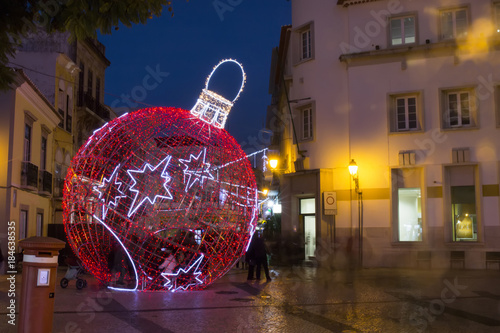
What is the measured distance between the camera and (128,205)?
1224 cm

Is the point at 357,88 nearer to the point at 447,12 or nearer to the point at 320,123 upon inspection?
the point at 320,123

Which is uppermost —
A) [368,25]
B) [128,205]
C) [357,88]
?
[368,25]

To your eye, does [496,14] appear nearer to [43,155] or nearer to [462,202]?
[462,202]

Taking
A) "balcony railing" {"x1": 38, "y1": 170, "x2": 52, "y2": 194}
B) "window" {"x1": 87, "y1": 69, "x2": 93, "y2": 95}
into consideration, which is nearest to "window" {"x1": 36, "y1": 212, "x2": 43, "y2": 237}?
"balcony railing" {"x1": 38, "y1": 170, "x2": 52, "y2": 194}

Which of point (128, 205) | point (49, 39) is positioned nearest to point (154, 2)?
point (128, 205)

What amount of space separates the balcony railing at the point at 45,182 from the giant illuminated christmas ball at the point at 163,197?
414 inches

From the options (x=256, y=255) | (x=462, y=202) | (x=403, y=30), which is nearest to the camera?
(x=256, y=255)

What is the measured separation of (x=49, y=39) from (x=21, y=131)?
758 cm

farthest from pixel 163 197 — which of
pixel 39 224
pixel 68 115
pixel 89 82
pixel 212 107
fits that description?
pixel 89 82

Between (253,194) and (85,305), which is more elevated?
(253,194)

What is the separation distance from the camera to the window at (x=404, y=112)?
839 inches

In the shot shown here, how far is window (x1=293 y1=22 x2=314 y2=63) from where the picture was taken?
75.6 feet

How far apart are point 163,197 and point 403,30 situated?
45.8 ft

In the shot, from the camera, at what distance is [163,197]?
38.7 ft
